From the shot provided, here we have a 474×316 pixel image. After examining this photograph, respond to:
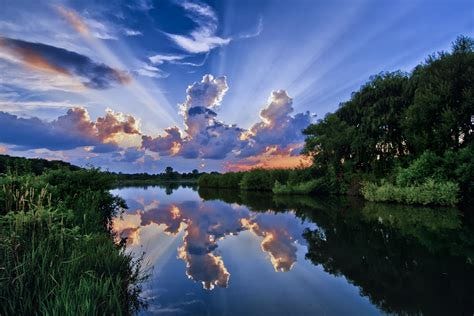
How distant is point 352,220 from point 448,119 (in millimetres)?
12912

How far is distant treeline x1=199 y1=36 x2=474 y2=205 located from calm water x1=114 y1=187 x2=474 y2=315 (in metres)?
9.41

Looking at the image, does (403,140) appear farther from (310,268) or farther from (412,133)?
(310,268)

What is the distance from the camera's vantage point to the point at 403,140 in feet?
124

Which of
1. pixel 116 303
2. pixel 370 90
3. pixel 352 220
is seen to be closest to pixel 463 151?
pixel 352 220

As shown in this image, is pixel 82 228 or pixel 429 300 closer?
pixel 429 300

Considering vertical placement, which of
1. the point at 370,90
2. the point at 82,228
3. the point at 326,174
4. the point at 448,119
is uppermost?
the point at 370,90

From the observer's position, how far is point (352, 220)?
810 inches

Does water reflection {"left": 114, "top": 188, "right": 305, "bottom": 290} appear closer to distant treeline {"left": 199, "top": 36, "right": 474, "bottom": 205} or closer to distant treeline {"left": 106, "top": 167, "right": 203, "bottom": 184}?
distant treeline {"left": 199, "top": 36, "right": 474, "bottom": 205}

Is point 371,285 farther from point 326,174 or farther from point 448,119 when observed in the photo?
point 326,174

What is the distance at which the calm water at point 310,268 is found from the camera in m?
7.54

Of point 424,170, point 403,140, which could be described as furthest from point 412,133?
point 403,140

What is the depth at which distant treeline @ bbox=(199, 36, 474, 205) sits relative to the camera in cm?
2788

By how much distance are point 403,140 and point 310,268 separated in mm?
30500

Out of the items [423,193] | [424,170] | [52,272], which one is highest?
[424,170]
